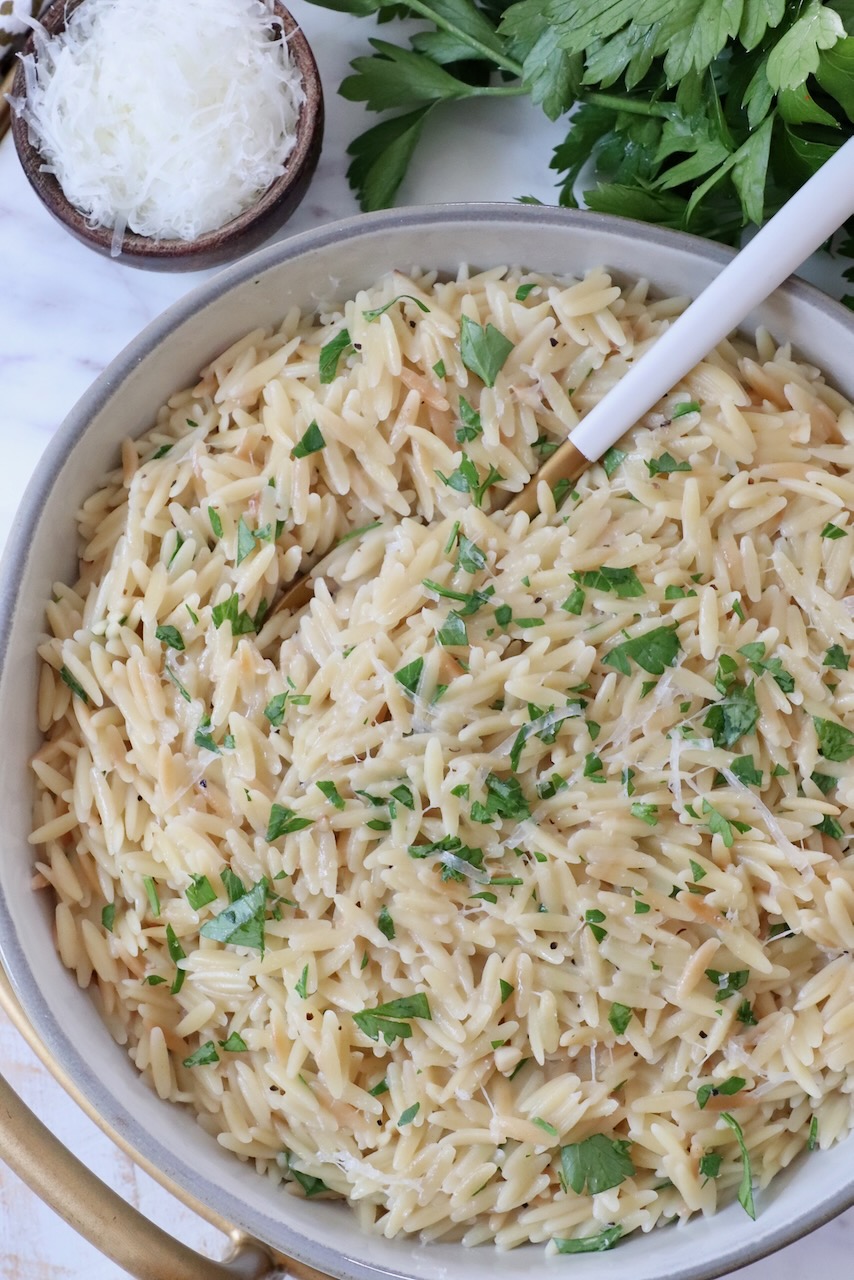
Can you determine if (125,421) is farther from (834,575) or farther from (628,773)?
(834,575)

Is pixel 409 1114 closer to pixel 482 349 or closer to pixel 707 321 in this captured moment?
pixel 482 349

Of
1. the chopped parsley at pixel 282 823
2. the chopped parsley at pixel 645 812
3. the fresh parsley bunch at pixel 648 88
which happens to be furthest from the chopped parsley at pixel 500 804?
the fresh parsley bunch at pixel 648 88

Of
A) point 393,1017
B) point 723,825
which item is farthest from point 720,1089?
point 393,1017

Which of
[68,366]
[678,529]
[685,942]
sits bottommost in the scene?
[68,366]

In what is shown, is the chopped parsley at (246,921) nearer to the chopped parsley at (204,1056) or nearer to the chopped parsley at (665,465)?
the chopped parsley at (204,1056)

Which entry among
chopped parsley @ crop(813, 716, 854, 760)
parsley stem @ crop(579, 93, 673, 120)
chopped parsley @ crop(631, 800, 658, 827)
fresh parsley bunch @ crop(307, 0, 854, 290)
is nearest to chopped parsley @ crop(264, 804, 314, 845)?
chopped parsley @ crop(631, 800, 658, 827)

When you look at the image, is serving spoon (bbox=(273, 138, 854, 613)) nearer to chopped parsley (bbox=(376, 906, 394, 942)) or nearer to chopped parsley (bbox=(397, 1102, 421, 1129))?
chopped parsley (bbox=(376, 906, 394, 942))

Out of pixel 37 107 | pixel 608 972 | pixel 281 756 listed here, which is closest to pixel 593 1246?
pixel 608 972
